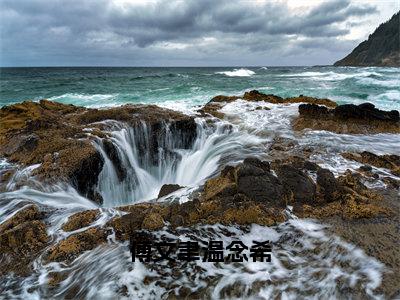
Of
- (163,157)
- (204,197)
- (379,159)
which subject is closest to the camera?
(204,197)

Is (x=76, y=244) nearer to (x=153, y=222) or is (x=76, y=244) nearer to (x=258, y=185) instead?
(x=153, y=222)

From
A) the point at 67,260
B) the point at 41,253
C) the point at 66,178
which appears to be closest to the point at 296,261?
the point at 67,260

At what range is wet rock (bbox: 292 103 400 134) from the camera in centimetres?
830

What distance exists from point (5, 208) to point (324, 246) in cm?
425

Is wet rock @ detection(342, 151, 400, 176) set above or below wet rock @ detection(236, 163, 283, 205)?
below

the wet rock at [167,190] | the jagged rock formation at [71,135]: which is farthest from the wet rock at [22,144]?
the wet rock at [167,190]

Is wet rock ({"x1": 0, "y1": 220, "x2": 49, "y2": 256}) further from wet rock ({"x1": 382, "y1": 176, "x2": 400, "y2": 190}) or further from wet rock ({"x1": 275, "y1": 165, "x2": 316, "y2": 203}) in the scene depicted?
wet rock ({"x1": 382, "y1": 176, "x2": 400, "y2": 190})

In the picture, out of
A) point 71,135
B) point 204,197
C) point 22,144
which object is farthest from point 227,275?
point 22,144

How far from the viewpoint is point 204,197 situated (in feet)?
15.6

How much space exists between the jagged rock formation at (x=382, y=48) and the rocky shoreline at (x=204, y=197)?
281ft

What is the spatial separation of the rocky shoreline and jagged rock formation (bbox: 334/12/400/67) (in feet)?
281

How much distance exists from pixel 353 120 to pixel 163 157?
16.0 ft

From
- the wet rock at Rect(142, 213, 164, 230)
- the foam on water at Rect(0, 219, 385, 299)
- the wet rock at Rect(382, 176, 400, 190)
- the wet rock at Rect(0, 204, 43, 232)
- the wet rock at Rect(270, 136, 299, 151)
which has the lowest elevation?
the foam on water at Rect(0, 219, 385, 299)

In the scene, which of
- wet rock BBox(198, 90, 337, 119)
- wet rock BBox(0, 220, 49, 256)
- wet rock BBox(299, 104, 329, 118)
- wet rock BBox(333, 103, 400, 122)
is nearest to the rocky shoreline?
wet rock BBox(0, 220, 49, 256)
